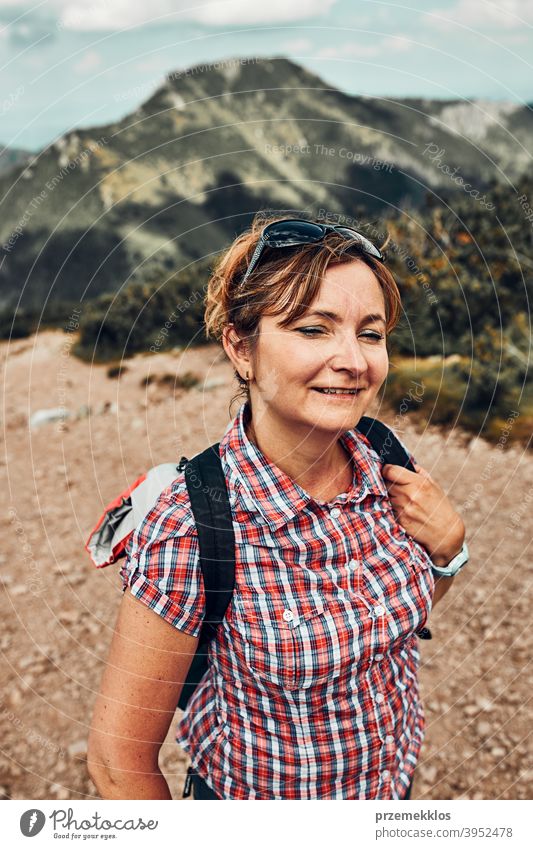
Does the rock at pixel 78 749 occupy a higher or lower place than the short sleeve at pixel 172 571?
lower

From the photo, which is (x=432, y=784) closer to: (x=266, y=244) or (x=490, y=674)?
(x=490, y=674)

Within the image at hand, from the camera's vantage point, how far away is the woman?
→ 156 centimetres

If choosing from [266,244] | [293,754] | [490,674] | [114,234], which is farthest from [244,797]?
[114,234]

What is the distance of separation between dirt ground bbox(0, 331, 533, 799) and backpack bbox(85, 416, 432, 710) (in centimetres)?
215

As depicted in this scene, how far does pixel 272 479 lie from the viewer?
1684 mm

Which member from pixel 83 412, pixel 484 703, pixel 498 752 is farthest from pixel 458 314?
pixel 498 752

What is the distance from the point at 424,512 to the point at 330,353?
62cm

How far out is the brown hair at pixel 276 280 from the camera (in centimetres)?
158

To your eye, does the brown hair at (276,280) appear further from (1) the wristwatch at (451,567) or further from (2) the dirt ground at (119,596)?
(2) the dirt ground at (119,596)

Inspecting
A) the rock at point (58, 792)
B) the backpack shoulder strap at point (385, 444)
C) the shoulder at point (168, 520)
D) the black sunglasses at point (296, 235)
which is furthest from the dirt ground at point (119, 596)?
the black sunglasses at point (296, 235)

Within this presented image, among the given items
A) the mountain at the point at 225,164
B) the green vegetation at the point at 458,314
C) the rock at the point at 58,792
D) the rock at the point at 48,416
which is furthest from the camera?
the mountain at the point at 225,164

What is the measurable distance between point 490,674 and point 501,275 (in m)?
5.85

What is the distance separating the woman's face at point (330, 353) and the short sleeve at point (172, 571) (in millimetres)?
406

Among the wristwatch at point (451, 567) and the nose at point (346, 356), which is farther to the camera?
the wristwatch at point (451, 567)
